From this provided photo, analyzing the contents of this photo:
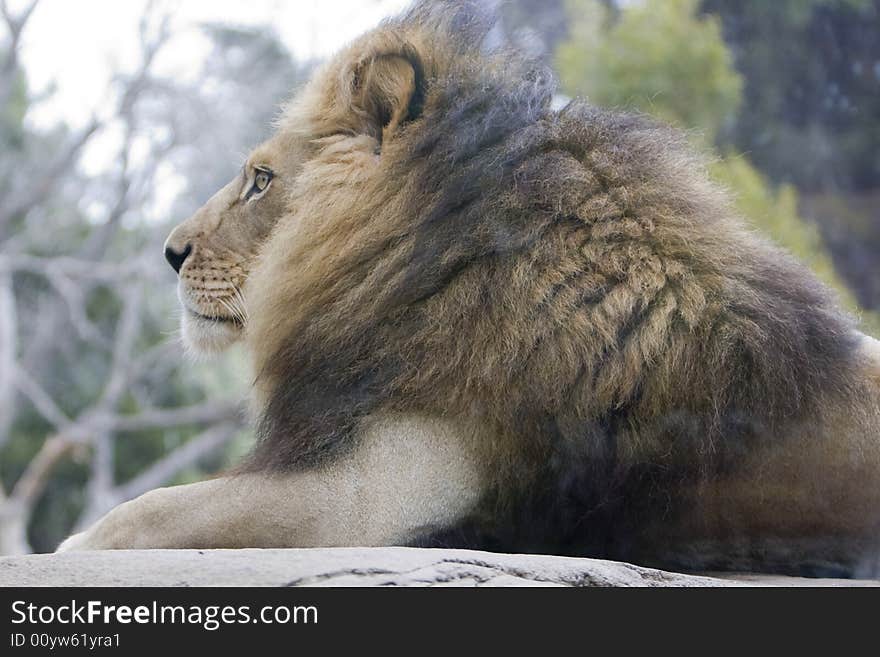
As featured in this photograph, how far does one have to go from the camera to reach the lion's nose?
2.50 m

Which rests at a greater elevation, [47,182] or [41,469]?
[47,182]

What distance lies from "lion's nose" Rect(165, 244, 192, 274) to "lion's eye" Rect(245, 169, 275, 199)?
0.58ft

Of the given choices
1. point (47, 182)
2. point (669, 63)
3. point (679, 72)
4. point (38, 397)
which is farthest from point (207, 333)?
point (47, 182)

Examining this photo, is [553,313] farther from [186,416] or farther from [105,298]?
[105,298]

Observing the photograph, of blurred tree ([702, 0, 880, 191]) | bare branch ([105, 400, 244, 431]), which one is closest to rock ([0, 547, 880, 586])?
blurred tree ([702, 0, 880, 191])

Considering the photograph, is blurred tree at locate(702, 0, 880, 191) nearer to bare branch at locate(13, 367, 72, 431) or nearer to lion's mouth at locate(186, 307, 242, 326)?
lion's mouth at locate(186, 307, 242, 326)

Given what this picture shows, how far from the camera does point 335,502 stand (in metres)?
1.99

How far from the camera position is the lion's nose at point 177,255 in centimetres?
250

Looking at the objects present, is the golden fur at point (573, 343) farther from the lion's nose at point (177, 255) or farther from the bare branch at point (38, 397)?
the bare branch at point (38, 397)

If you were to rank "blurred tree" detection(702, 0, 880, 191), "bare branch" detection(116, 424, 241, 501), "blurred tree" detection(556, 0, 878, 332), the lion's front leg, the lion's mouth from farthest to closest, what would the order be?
1. "bare branch" detection(116, 424, 241, 501)
2. "blurred tree" detection(556, 0, 878, 332)
3. "blurred tree" detection(702, 0, 880, 191)
4. the lion's mouth
5. the lion's front leg

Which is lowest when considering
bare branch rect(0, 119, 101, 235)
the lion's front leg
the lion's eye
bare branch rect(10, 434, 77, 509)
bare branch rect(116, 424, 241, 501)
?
the lion's front leg

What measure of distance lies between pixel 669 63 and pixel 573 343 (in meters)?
4.42

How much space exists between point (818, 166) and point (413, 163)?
3718 mm
